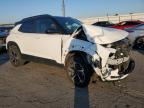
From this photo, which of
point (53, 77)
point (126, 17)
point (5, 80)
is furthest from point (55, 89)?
point (126, 17)

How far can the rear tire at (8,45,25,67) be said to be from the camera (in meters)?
10.3

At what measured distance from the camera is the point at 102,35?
7219 millimetres

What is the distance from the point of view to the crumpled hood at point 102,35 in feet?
23.1

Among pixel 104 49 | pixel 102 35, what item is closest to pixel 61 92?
pixel 104 49

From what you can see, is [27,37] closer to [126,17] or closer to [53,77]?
[53,77]

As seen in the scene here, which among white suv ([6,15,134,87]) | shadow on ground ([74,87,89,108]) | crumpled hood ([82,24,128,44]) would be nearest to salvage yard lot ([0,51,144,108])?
shadow on ground ([74,87,89,108])

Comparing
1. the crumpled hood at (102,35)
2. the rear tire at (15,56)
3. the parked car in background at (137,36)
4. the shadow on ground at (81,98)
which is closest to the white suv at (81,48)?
the crumpled hood at (102,35)

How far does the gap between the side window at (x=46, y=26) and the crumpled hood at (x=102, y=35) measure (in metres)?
1.20

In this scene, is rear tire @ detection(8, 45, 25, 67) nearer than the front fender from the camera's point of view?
No

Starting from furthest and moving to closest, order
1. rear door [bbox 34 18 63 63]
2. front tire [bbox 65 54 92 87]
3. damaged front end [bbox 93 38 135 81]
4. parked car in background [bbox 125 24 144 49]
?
parked car in background [bbox 125 24 144 49]
rear door [bbox 34 18 63 63]
front tire [bbox 65 54 92 87]
damaged front end [bbox 93 38 135 81]

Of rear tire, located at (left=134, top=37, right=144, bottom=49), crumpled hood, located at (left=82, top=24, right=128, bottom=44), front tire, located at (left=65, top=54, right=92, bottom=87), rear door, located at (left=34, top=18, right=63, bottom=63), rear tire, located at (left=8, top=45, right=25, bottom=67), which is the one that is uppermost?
crumpled hood, located at (left=82, top=24, right=128, bottom=44)

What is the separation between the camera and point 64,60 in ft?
26.2

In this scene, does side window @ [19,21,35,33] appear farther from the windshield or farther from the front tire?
the front tire

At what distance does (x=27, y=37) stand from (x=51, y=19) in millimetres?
1308
